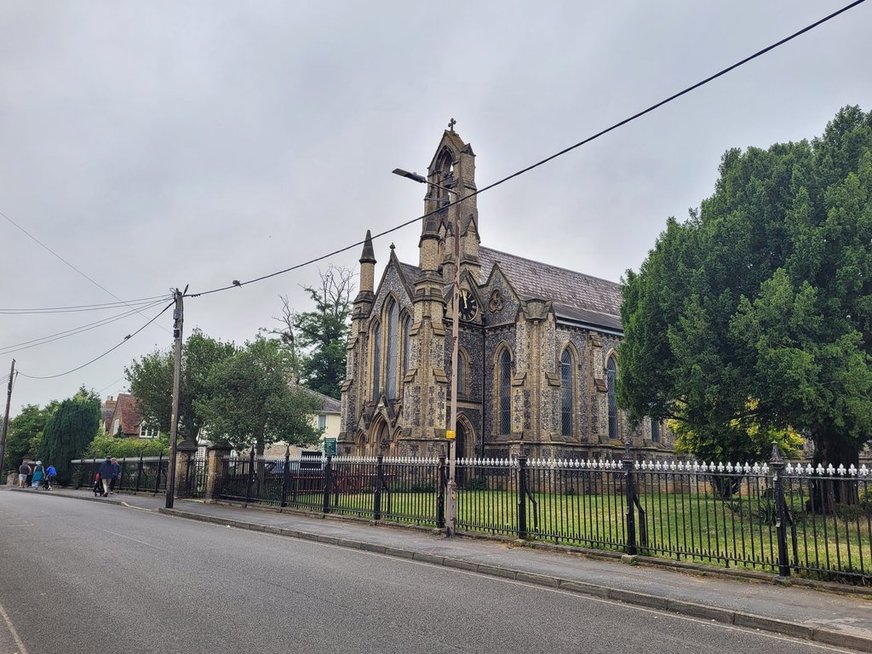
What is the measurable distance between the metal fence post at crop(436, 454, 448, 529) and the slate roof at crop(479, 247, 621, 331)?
1946 cm

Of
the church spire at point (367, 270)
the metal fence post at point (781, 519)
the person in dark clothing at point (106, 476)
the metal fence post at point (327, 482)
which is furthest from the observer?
the church spire at point (367, 270)

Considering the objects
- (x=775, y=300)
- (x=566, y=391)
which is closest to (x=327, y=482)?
(x=775, y=300)

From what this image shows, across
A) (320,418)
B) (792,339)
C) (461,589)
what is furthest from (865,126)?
(320,418)

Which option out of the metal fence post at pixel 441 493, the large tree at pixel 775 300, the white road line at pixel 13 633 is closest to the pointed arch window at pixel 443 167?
the large tree at pixel 775 300

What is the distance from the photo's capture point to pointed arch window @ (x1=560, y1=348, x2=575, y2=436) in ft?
110

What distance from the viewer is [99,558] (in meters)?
11.0

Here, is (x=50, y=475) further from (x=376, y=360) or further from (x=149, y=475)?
(x=376, y=360)

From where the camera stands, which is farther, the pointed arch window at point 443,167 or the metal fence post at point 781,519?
the pointed arch window at point 443,167

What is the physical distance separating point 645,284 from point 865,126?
6920 mm

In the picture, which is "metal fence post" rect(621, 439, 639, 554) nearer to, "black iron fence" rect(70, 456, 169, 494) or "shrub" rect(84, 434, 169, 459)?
"black iron fence" rect(70, 456, 169, 494)

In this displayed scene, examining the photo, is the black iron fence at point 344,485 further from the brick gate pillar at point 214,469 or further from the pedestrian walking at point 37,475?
the pedestrian walking at point 37,475

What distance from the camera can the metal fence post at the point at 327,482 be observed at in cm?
1916

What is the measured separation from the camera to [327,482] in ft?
63.5

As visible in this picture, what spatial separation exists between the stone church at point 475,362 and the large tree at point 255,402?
5353mm
